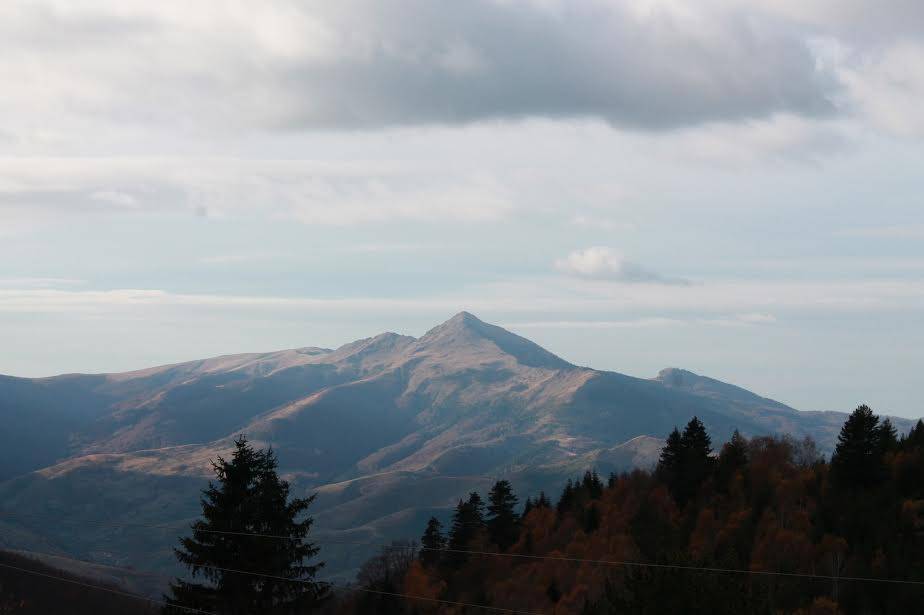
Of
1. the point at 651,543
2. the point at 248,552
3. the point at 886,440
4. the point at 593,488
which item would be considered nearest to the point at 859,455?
the point at 886,440

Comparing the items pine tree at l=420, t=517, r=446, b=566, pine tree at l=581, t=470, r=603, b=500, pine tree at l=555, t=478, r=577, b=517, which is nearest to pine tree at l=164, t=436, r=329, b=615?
pine tree at l=420, t=517, r=446, b=566

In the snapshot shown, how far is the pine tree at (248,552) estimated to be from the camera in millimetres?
54938

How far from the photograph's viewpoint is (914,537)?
10512 cm

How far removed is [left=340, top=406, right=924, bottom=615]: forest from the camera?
97312 millimetres

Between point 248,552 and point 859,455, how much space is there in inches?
3446

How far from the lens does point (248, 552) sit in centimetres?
5525

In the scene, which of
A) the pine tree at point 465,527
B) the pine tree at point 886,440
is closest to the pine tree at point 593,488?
the pine tree at point 465,527

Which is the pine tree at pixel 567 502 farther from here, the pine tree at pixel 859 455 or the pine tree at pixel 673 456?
the pine tree at pixel 859 455

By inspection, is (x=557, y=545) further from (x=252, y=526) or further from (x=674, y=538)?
(x=252, y=526)

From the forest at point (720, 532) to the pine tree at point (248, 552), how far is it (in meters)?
23.5

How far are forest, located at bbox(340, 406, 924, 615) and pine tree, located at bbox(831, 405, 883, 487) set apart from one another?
0.55 feet

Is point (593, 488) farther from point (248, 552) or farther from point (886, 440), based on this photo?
point (248, 552)

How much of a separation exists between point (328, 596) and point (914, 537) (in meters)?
71.9

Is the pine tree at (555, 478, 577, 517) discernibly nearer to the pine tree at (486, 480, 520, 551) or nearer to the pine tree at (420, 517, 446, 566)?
the pine tree at (486, 480, 520, 551)
